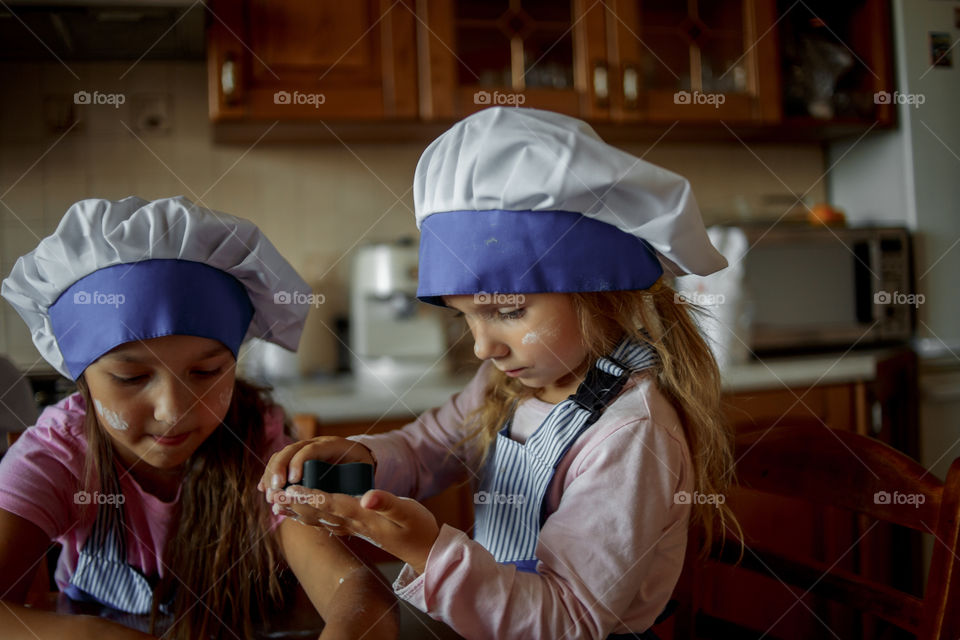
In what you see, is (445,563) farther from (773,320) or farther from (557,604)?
(773,320)

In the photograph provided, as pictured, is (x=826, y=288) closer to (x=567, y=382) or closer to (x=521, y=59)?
(x=521, y=59)

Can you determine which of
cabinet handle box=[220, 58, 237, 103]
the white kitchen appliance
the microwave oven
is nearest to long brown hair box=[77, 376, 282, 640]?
the white kitchen appliance

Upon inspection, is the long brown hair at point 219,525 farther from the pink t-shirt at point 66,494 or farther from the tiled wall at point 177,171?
the tiled wall at point 177,171

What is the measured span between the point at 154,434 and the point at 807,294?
5.53 ft

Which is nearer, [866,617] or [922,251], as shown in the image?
[866,617]

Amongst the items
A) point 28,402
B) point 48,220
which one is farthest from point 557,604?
point 48,220

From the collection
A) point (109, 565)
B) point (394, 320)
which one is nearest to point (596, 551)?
point (109, 565)

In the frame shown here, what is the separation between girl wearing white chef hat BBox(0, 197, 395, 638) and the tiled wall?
1051mm

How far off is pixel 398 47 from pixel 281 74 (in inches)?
10.6

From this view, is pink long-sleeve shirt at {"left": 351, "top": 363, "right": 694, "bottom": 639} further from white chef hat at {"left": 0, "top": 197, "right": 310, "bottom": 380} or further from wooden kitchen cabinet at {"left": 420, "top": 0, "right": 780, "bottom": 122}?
wooden kitchen cabinet at {"left": 420, "top": 0, "right": 780, "bottom": 122}

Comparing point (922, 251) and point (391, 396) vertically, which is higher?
point (922, 251)

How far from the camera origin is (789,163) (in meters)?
2.30

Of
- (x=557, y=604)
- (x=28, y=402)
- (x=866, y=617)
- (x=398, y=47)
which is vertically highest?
(x=398, y=47)

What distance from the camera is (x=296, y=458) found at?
26.2 inches
